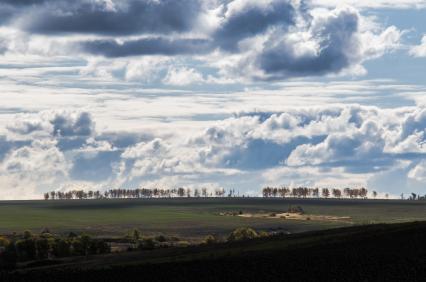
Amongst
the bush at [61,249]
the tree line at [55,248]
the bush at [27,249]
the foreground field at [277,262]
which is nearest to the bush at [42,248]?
the tree line at [55,248]

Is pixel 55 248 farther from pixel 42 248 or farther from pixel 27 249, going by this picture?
pixel 27 249

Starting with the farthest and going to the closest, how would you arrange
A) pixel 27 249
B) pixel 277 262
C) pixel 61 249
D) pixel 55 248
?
pixel 55 248, pixel 27 249, pixel 61 249, pixel 277 262

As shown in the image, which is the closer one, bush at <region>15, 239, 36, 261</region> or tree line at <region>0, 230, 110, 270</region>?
bush at <region>15, 239, 36, 261</region>

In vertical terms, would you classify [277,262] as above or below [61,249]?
above

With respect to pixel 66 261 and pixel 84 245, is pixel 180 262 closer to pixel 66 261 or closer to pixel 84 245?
pixel 66 261

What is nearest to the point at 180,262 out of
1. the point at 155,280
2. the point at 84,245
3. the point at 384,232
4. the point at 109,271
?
the point at 109,271

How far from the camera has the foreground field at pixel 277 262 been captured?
9100 centimetres

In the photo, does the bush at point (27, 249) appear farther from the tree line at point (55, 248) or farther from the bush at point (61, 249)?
the bush at point (61, 249)

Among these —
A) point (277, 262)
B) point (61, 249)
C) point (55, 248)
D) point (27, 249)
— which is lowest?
point (27, 249)

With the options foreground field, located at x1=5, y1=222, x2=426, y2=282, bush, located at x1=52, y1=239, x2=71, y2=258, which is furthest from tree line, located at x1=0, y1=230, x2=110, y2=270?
foreground field, located at x1=5, y1=222, x2=426, y2=282

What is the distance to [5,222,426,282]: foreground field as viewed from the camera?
3583 inches

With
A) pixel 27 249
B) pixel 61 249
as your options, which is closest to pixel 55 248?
pixel 61 249

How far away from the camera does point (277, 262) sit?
4008 inches

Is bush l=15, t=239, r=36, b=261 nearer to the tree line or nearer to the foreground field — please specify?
the tree line
